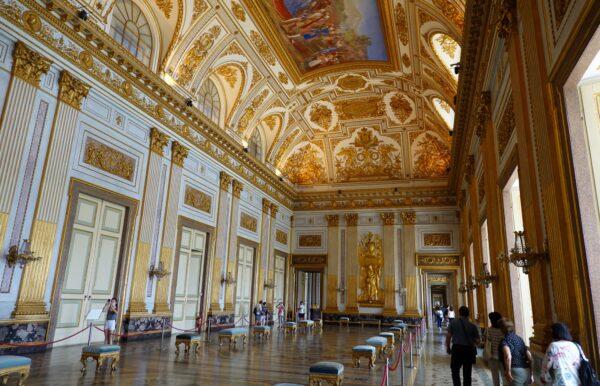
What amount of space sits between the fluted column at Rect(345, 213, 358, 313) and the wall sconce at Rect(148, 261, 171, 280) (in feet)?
36.6

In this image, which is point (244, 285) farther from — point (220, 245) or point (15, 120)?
point (15, 120)

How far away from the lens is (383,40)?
13586 millimetres

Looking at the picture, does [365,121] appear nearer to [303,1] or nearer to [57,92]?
[303,1]

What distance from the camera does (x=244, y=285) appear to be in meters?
16.7

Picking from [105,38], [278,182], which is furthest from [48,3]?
[278,182]

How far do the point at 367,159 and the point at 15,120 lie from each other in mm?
16756

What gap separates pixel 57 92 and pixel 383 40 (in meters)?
9.85

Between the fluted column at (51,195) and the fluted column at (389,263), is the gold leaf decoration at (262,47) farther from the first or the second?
the fluted column at (389,263)

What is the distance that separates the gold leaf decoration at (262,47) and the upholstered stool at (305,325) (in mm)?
9536

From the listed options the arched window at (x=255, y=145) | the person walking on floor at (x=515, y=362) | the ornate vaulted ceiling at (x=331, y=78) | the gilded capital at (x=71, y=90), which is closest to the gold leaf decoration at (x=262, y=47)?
the ornate vaulted ceiling at (x=331, y=78)

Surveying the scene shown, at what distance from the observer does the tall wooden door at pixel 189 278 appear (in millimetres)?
12594

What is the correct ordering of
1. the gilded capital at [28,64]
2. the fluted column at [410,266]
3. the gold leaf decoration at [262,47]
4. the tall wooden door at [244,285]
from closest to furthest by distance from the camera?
the gilded capital at [28,64] < the gold leaf decoration at [262,47] < the tall wooden door at [244,285] < the fluted column at [410,266]

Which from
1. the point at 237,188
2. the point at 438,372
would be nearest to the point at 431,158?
the point at 237,188

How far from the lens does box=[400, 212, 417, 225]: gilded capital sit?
66.5ft
